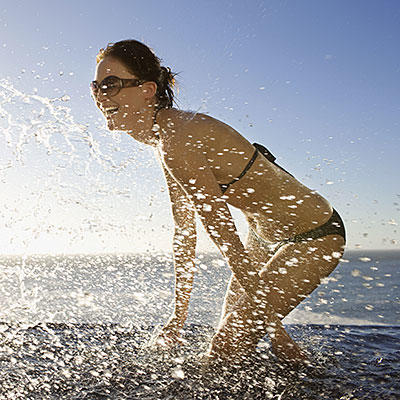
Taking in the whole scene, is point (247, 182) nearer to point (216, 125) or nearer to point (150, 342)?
point (216, 125)

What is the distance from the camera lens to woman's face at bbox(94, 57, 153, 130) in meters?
2.26

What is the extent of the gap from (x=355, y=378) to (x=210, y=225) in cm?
137

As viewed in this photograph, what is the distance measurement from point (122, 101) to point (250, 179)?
0.90m

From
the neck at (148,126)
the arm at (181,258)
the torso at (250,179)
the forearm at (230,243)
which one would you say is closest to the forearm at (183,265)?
the arm at (181,258)

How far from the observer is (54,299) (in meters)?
7.88

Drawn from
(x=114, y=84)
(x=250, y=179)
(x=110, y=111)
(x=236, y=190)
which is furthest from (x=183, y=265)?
(x=114, y=84)

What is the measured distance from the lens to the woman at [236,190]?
6.50ft

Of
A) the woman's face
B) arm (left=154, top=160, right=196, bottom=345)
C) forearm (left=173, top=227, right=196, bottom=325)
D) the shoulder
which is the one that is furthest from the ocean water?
the woman's face

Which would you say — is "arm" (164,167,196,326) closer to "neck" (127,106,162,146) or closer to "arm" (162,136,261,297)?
"neck" (127,106,162,146)

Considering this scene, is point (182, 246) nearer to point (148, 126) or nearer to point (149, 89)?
point (148, 126)

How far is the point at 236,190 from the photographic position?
2.22m

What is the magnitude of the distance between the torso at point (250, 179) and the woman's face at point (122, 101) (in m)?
0.18

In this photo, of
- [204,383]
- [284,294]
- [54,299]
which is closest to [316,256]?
[284,294]

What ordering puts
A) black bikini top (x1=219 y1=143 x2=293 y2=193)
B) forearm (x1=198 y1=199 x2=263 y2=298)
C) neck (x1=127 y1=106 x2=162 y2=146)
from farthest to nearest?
1. neck (x1=127 y1=106 x2=162 y2=146)
2. black bikini top (x1=219 y1=143 x2=293 y2=193)
3. forearm (x1=198 y1=199 x2=263 y2=298)
